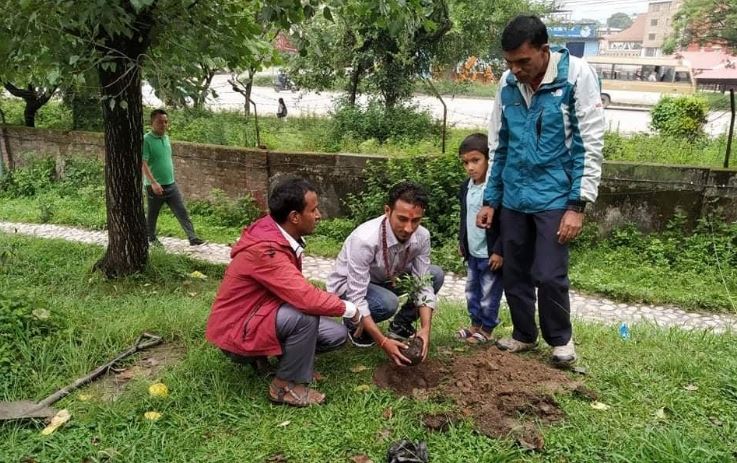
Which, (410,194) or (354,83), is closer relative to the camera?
(410,194)

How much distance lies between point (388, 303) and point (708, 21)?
2389 centimetres

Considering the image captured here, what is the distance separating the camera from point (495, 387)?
2994 mm

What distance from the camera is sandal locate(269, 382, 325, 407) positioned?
301cm

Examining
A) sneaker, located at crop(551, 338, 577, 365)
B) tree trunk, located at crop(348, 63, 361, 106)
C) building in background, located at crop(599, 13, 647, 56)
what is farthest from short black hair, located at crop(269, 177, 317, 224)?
building in background, located at crop(599, 13, 647, 56)

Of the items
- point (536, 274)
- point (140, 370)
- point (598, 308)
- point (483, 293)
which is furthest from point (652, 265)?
point (140, 370)

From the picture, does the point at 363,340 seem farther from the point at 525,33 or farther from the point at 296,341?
the point at 525,33

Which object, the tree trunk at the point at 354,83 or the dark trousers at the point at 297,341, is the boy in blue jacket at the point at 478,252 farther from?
the tree trunk at the point at 354,83

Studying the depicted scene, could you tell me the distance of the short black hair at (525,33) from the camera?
2850 millimetres

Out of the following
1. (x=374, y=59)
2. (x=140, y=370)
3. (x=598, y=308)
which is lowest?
(x=598, y=308)

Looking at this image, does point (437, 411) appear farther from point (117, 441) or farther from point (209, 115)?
point (209, 115)

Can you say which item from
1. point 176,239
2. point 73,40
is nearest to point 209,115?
point 176,239

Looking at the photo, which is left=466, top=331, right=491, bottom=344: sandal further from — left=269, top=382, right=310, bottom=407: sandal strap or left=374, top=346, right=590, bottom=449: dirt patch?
left=269, top=382, right=310, bottom=407: sandal strap

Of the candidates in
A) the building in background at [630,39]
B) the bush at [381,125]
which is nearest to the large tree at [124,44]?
the bush at [381,125]

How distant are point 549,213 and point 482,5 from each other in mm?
10448
